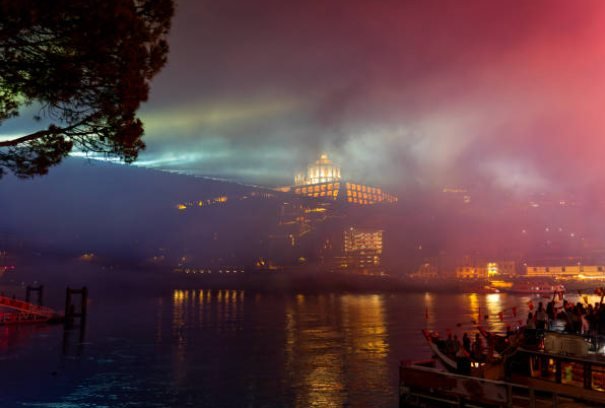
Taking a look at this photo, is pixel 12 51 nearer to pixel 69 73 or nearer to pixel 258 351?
pixel 69 73

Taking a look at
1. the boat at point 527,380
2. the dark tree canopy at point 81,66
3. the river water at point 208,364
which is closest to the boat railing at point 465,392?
the boat at point 527,380

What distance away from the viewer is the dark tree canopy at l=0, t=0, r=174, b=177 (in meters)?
10.1

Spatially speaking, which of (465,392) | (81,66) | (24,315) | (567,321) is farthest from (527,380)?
(24,315)

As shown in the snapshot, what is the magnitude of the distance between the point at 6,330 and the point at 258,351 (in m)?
32.5

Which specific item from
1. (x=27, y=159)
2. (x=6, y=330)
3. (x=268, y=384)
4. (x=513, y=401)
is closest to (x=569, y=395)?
(x=513, y=401)

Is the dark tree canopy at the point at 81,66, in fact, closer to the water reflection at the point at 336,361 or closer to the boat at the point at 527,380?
the boat at the point at 527,380

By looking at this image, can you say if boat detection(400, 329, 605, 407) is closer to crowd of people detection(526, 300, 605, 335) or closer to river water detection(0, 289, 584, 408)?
crowd of people detection(526, 300, 605, 335)

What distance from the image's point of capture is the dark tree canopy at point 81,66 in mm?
10102

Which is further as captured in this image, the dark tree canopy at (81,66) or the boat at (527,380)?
the boat at (527,380)

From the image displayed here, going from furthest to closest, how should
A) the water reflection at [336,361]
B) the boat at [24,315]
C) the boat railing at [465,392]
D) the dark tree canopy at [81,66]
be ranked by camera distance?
the boat at [24,315], the water reflection at [336,361], the boat railing at [465,392], the dark tree canopy at [81,66]

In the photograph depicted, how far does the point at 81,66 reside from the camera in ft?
37.1

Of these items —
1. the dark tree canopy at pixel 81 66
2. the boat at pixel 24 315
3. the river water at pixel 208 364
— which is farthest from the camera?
the boat at pixel 24 315

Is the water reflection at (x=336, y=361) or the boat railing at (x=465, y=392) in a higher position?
the boat railing at (x=465, y=392)

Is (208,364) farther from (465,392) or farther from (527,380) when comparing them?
(527,380)
